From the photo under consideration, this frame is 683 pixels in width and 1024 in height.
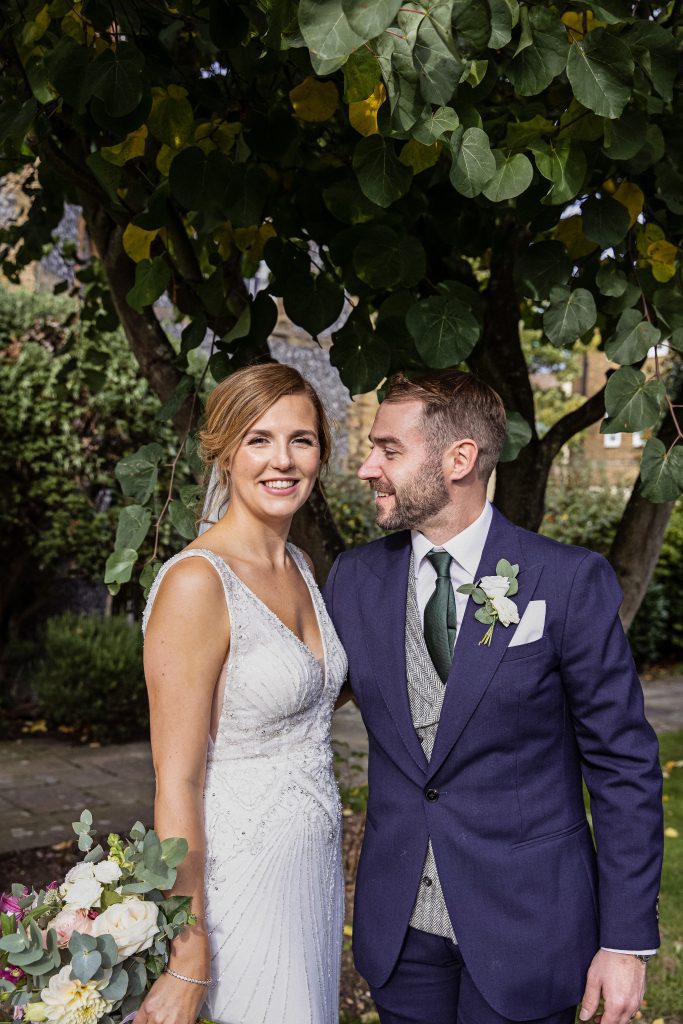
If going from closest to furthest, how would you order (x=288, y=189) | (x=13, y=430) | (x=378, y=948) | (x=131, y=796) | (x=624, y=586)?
(x=378, y=948) → (x=288, y=189) → (x=624, y=586) → (x=131, y=796) → (x=13, y=430)

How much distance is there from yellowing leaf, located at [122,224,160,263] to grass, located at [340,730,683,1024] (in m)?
2.66

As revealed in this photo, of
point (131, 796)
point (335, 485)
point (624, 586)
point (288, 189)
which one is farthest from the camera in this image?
point (335, 485)

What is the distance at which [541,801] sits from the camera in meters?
2.09

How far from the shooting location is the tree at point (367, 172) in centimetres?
177

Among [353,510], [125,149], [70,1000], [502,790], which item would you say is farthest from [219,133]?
[353,510]

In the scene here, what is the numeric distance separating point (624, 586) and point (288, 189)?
1.90m

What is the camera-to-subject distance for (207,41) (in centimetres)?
251

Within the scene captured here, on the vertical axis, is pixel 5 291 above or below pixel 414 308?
above

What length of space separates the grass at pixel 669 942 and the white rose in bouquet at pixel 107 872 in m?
2.19

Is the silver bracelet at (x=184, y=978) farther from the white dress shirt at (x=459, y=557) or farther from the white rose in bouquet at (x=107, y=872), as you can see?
the white dress shirt at (x=459, y=557)

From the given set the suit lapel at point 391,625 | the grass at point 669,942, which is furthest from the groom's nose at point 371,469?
the grass at point 669,942

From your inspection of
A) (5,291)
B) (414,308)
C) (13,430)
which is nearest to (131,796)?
(13,430)

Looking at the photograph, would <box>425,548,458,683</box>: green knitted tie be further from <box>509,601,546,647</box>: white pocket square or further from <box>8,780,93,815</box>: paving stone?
<box>8,780,93,815</box>: paving stone

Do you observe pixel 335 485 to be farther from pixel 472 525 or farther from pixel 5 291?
pixel 472 525
